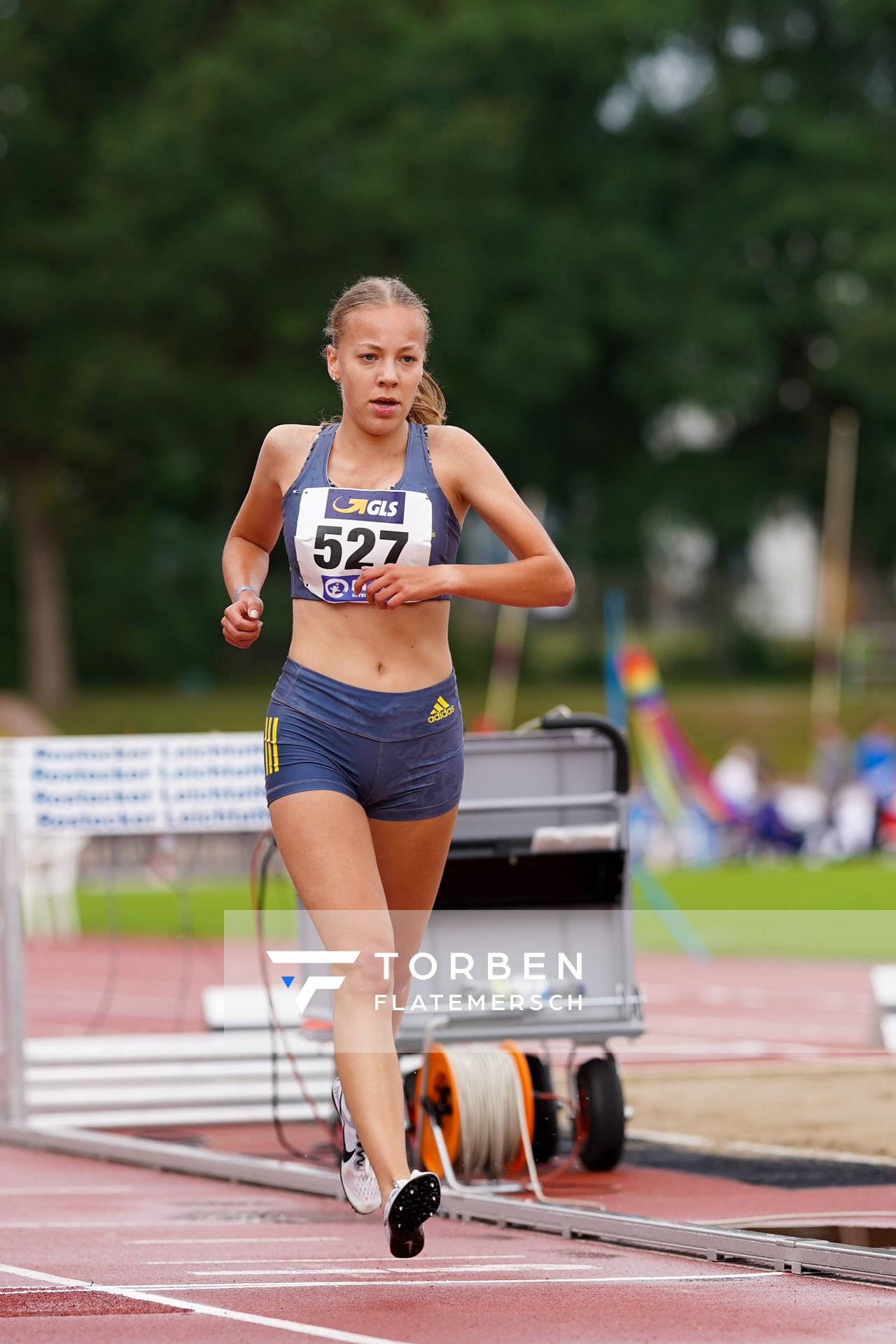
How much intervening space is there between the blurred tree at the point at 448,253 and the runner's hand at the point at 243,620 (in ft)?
137

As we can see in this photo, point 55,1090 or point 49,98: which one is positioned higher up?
point 49,98

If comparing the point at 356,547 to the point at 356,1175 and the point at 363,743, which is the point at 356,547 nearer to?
the point at 363,743

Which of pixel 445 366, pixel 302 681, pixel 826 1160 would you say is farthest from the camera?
pixel 445 366

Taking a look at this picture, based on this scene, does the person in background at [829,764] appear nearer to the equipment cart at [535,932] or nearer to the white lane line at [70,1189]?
the equipment cart at [535,932]

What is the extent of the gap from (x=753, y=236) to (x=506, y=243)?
566 centimetres

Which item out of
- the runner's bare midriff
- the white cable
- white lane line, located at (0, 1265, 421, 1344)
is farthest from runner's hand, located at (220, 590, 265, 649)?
the white cable

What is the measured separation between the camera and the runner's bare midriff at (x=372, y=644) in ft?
18.3

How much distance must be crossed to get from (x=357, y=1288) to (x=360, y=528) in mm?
1763

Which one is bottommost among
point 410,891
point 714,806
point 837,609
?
point 410,891

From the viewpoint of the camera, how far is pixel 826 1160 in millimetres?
8328

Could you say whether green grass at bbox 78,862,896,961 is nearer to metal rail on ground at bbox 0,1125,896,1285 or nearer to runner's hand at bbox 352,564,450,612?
metal rail on ground at bbox 0,1125,896,1285

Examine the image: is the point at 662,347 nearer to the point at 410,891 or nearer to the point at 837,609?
the point at 837,609

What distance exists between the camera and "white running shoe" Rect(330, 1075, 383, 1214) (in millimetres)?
5637

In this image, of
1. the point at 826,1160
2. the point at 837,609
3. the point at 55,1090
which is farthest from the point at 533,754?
the point at 837,609
